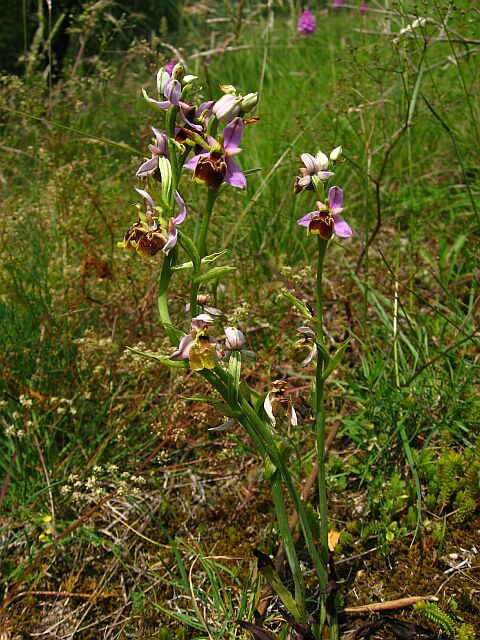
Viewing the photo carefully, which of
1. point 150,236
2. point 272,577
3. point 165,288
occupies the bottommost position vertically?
point 272,577

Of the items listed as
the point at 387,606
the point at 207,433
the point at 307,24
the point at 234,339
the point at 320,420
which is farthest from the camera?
the point at 307,24

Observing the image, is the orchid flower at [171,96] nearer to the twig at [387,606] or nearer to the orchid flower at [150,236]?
the orchid flower at [150,236]

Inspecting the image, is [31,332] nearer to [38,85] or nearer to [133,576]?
[133,576]

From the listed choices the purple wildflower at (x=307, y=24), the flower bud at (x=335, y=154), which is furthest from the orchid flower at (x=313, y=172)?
the purple wildflower at (x=307, y=24)

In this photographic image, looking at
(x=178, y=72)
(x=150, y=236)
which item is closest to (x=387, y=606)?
(x=150, y=236)

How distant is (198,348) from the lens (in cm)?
107

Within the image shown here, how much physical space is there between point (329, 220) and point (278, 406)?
0.38m

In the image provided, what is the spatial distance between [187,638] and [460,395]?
1.00 metres

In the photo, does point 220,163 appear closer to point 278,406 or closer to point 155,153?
point 155,153

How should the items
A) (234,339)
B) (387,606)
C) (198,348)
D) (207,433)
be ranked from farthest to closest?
1. (207,433)
2. (387,606)
3. (234,339)
4. (198,348)

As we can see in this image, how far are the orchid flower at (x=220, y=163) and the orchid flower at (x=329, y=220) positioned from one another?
17cm

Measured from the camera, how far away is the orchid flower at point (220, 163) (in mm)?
1075

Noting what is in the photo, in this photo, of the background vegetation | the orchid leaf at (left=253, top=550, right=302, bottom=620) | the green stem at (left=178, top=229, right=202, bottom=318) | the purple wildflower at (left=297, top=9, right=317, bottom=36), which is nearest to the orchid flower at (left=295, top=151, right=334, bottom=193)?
the green stem at (left=178, top=229, right=202, bottom=318)

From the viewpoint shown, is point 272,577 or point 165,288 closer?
point 165,288
